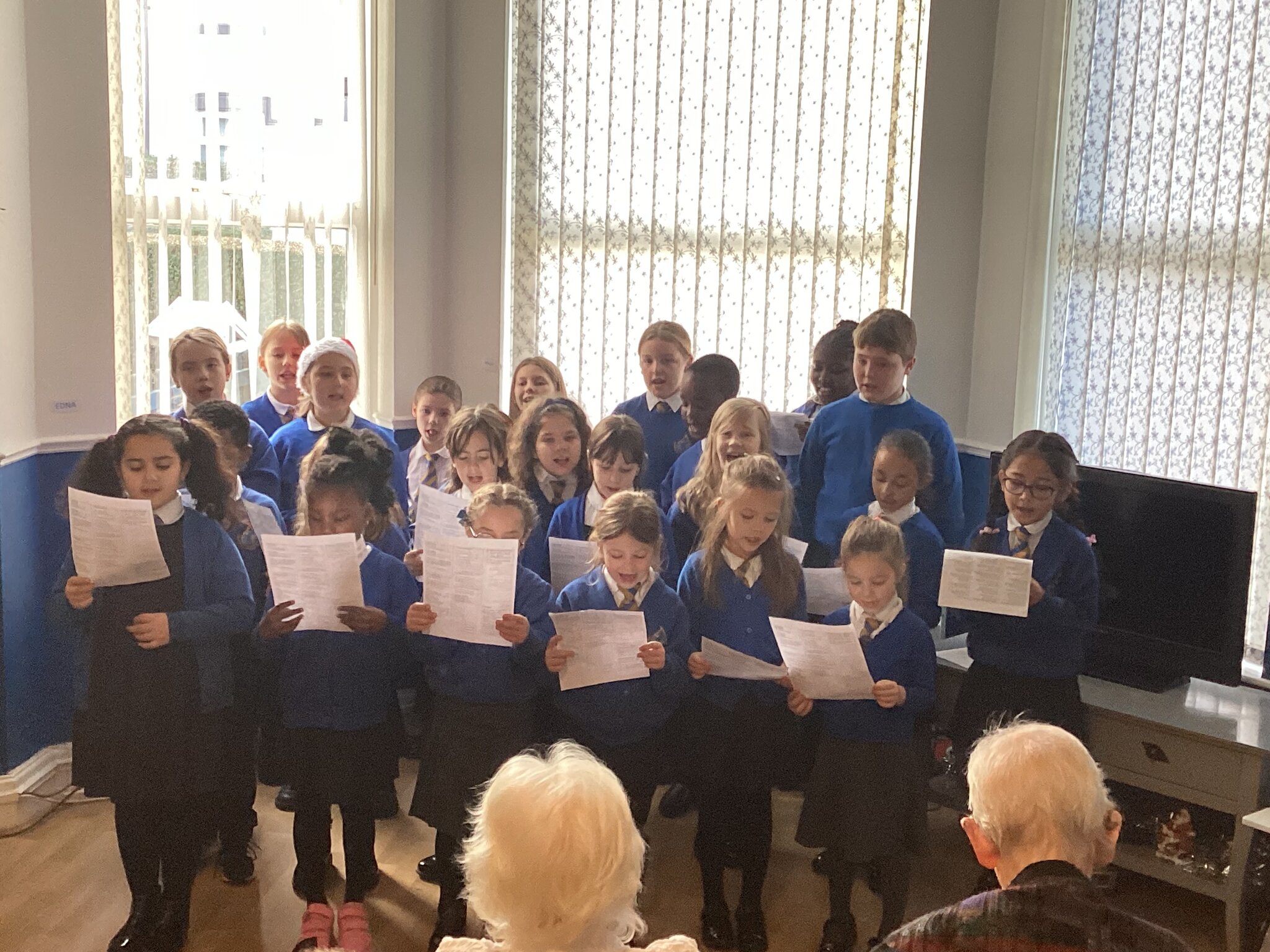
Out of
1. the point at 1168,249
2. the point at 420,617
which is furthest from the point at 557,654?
the point at 1168,249

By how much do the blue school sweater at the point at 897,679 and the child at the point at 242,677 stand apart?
140 cm

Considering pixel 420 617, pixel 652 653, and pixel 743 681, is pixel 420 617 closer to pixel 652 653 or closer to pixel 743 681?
pixel 652 653

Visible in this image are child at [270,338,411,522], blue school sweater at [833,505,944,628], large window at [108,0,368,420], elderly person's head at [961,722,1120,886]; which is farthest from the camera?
large window at [108,0,368,420]

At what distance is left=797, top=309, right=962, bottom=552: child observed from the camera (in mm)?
3430

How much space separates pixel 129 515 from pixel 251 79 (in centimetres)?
236

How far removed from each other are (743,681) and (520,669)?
534mm

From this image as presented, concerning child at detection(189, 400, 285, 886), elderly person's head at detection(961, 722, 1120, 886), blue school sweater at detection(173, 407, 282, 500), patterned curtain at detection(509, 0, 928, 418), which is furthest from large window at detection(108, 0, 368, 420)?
elderly person's head at detection(961, 722, 1120, 886)

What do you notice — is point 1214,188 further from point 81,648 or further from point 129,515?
point 81,648

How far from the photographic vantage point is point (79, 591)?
2805mm

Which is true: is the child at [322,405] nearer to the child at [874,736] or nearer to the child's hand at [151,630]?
the child's hand at [151,630]

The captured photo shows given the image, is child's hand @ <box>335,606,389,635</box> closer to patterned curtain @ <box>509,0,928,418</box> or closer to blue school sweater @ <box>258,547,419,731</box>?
blue school sweater @ <box>258,547,419,731</box>

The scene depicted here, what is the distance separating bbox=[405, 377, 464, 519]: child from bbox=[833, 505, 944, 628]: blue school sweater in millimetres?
1301

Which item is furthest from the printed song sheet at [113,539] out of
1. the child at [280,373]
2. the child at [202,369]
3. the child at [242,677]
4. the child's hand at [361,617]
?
the child at [280,373]

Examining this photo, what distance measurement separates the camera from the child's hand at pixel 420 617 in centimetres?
286
